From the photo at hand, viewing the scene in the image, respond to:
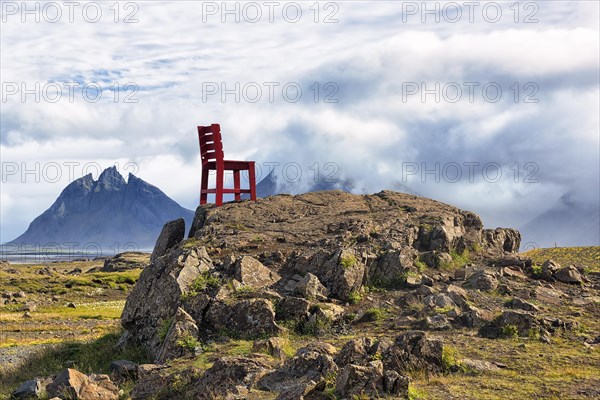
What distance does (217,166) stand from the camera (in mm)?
38312

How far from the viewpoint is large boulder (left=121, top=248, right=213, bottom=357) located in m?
26.8

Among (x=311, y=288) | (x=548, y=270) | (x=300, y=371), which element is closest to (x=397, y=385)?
(x=300, y=371)

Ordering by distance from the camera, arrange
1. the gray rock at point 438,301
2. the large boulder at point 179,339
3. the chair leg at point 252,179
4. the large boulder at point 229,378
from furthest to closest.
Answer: the chair leg at point 252,179, the gray rock at point 438,301, the large boulder at point 179,339, the large boulder at point 229,378

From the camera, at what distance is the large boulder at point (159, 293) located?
26.8m

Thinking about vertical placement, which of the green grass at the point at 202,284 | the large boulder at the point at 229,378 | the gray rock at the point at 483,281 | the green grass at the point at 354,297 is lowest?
the large boulder at the point at 229,378

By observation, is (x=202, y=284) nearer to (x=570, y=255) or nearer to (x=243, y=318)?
(x=243, y=318)

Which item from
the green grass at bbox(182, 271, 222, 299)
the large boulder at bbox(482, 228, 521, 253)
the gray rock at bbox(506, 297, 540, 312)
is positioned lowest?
the gray rock at bbox(506, 297, 540, 312)

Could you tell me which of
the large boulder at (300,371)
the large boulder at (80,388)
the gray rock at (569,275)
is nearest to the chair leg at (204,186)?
the gray rock at (569,275)

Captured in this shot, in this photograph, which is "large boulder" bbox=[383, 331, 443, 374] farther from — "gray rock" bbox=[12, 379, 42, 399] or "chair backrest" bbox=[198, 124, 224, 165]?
"chair backrest" bbox=[198, 124, 224, 165]

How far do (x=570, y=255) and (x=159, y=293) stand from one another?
3379cm

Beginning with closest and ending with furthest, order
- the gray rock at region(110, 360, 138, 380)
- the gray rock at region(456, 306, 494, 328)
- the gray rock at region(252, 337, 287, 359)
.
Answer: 1. the gray rock at region(252, 337, 287, 359)
2. the gray rock at region(110, 360, 138, 380)
3. the gray rock at region(456, 306, 494, 328)

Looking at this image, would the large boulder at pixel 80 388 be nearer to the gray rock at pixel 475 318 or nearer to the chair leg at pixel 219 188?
the gray rock at pixel 475 318

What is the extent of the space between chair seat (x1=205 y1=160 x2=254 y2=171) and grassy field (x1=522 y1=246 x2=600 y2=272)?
62.9ft

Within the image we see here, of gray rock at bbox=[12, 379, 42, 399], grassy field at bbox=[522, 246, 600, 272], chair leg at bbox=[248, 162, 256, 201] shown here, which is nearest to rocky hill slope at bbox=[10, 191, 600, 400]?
gray rock at bbox=[12, 379, 42, 399]
